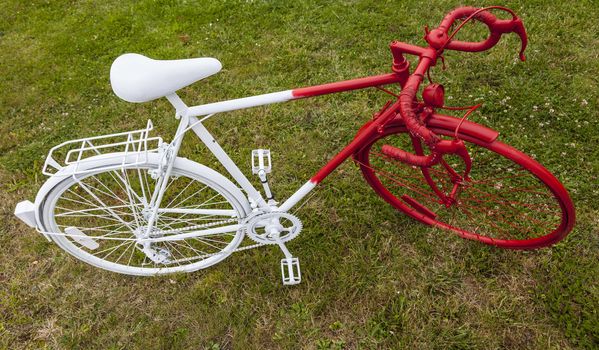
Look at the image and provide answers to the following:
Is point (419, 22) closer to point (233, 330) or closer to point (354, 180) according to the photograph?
point (354, 180)

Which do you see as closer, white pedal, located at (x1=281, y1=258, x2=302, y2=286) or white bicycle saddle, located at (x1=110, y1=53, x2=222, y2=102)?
white bicycle saddle, located at (x1=110, y1=53, x2=222, y2=102)

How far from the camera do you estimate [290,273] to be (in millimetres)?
2961

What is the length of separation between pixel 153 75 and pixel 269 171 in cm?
80

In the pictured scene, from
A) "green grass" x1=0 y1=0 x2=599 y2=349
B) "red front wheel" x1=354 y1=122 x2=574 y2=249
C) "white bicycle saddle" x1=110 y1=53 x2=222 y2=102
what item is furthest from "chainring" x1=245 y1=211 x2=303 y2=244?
"white bicycle saddle" x1=110 y1=53 x2=222 y2=102

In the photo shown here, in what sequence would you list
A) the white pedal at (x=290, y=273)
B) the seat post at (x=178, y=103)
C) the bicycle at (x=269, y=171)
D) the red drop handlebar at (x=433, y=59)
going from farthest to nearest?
the white pedal at (x=290, y=273)
the seat post at (x=178, y=103)
the bicycle at (x=269, y=171)
the red drop handlebar at (x=433, y=59)

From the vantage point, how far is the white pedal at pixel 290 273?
117 inches

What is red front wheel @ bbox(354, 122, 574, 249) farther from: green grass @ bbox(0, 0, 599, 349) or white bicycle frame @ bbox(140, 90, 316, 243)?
white bicycle frame @ bbox(140, 90, 316, 243)

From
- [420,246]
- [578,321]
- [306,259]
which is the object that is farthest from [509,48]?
[306,259]

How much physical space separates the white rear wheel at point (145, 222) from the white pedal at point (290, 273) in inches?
14.6

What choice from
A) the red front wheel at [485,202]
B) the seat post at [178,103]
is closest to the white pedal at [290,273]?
the red front wheel at [485,202]

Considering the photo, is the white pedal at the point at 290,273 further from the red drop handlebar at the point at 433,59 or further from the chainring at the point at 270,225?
the red drop handlebar at the point at 433,59

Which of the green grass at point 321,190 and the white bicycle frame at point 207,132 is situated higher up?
the white bicycle frame at point 207,132

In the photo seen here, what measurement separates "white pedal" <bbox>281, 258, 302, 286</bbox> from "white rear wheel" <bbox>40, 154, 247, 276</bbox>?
37 cm

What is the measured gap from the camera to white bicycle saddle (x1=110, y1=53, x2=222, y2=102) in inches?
78.5
